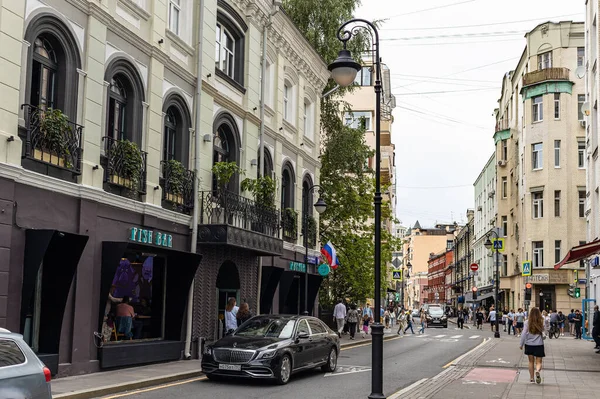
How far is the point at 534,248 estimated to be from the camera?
54344mm

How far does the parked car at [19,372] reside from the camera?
764 cm

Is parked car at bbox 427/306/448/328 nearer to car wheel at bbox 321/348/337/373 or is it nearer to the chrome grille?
Result: car wheel at bbox 321/348/337/373

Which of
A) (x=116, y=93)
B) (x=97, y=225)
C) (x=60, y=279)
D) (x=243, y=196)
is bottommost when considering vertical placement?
(x=60, y=279)

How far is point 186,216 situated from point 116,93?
411 centimetres

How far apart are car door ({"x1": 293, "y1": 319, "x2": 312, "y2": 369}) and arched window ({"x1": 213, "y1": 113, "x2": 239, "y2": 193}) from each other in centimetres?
705

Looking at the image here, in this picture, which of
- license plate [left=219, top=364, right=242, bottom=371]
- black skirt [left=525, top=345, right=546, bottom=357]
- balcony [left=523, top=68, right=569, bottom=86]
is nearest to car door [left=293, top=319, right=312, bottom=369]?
license plate [left=219, top=364, right=242, bottom=371]

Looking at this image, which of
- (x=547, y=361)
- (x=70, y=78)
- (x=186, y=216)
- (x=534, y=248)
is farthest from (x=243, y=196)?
(x=534, y=248)

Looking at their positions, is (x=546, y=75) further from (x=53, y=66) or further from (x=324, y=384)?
(x=53, y=66)

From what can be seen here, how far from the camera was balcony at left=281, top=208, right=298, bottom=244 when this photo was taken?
27.8m

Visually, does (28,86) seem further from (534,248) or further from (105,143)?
(534,248)

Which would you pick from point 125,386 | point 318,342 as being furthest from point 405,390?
point 125,386

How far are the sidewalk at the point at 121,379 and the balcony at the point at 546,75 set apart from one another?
4253 centimetres

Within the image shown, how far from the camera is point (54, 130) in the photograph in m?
14.1

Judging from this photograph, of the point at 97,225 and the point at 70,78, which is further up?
the point at 70,78
